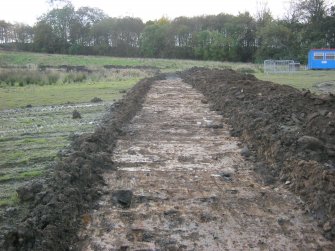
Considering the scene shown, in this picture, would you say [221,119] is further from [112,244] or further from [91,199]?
[112,244]

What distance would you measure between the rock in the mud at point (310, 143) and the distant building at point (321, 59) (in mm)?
36846

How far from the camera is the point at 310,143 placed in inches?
258

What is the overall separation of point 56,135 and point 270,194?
5.53m

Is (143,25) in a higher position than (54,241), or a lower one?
higher

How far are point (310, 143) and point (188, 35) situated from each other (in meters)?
68.8

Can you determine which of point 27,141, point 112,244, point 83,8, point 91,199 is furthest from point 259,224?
point 83,8

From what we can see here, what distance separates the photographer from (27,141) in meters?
8.61

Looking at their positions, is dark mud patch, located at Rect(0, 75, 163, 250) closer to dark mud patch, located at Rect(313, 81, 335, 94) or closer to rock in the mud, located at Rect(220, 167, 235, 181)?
rock in the mud, located at Rect(220, 167, 235, 181)

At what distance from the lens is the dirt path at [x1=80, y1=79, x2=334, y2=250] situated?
415cm

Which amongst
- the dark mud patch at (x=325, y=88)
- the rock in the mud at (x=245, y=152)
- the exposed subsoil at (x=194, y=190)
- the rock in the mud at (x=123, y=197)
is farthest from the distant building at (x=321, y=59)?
the rock in the mud at (x=123, y=197)

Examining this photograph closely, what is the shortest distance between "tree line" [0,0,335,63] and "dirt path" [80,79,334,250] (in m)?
51.9

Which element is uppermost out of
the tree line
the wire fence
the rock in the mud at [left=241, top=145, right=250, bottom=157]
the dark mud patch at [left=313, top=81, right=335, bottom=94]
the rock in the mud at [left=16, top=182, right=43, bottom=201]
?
the tree line

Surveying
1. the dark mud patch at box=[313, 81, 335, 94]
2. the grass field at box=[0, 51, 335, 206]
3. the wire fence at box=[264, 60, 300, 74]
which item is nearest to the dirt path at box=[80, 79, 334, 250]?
the grass field at box=[0, 51, 335, 206]

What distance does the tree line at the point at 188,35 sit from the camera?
58188 millimetres
